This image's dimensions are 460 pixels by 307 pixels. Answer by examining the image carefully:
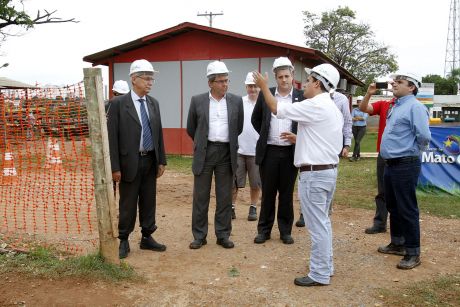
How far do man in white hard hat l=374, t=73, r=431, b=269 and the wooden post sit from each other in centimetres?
280

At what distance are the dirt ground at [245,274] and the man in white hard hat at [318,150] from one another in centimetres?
33

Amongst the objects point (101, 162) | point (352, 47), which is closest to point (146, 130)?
point (101, 162)

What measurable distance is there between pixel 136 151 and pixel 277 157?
62.5 inches

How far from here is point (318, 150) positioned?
395 centimetres

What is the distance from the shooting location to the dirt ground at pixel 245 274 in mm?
A: 3764

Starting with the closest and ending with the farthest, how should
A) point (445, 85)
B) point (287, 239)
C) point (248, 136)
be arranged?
point (287, 239) → point (248, 136) → point (445, 85)

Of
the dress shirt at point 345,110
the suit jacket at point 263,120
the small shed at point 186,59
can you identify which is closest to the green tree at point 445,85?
the small shed at point 186,59

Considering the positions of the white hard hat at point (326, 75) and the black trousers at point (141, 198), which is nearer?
the white hard hat at point (326, 75)

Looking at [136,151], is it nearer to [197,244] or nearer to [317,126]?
[197,244]

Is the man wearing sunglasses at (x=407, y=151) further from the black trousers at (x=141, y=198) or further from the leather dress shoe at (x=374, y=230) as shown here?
the black trousers at (x=141, y=198)

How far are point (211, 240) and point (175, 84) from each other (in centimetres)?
986

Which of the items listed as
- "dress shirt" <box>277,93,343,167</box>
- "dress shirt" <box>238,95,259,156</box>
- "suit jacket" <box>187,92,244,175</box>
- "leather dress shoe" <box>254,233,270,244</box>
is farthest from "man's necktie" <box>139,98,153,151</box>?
"dress shirt" <box>238,95,259,156</box>

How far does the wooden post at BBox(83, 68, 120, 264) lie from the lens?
4141 mm

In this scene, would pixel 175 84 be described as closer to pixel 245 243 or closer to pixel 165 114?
pixel 165 114
